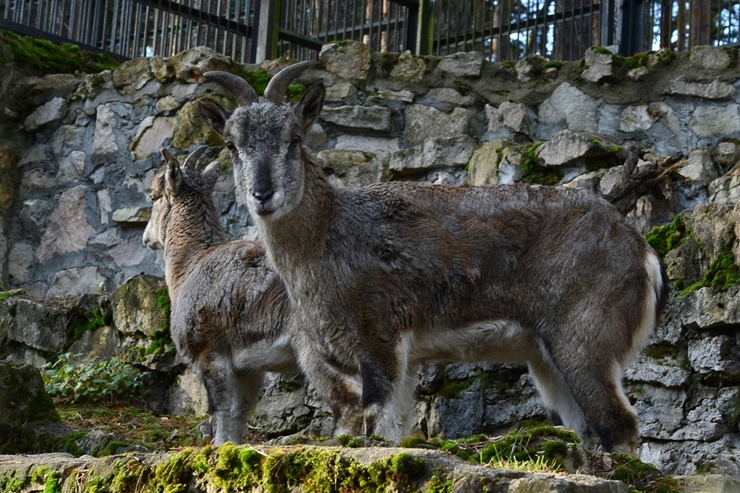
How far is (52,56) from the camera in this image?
37.2 ft

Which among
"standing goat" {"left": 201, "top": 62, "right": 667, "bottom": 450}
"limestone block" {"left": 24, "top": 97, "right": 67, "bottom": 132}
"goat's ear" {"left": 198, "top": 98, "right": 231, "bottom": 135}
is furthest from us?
"limestone block" {"left": 24, "top": 97, "right": 67, "bottom": 132}

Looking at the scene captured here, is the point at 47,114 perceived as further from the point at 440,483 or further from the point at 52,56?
the point at 440,483

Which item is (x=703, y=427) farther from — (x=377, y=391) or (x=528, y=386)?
(x=377, y=391)

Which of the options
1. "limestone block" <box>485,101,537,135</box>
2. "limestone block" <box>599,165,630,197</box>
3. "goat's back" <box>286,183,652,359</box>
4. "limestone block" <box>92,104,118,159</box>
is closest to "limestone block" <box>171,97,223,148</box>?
"limestone block" <box>92,104,118,159</box>

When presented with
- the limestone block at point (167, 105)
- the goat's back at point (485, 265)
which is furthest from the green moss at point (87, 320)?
the goat's back at point (485, 265)

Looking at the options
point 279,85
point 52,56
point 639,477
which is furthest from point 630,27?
point 639,477

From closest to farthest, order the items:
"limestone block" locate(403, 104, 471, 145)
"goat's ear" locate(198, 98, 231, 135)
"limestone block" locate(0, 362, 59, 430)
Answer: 1. "limestone block" locate(0, 362, 59, 430)
2. "goat's ear" locate(198, 98, 231, 135)
3. "limestone block" locate(403, 104, 471, 145)

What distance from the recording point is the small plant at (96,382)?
8.72 metres

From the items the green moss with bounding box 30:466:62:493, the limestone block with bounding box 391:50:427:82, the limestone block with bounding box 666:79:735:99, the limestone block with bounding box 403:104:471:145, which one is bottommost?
the green moss with bounding box 30:466:62:493

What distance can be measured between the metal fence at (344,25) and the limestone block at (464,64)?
2.68 feet

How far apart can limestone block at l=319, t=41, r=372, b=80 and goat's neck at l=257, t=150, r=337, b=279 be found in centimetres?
359

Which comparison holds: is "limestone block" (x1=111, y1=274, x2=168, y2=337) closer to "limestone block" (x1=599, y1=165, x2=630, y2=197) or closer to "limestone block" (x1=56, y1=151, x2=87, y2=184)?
"limestone block" (x1=56, y1=151, x2=87, y2=184)

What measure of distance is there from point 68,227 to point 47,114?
119cm

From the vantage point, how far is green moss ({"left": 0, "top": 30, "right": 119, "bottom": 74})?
36.4 ft
